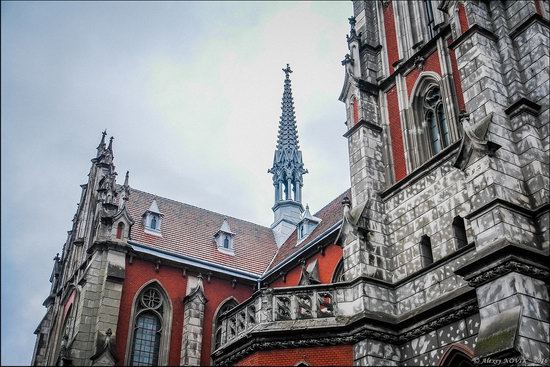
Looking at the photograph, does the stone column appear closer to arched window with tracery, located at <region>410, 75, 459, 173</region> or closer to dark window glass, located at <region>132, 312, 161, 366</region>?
dark window glass, located at <region>132, 312, 161, 366</region>

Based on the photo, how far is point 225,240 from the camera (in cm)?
2981

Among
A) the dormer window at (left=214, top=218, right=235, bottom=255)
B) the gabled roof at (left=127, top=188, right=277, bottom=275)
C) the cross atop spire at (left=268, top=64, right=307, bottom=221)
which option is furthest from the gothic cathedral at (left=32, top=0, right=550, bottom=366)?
the cross atop spire at (left=268, top=64, right=307, bottom=221)

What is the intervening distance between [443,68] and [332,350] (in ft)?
28.7

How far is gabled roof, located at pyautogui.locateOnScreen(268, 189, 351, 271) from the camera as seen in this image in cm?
2702

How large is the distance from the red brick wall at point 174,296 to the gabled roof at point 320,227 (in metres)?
3.01

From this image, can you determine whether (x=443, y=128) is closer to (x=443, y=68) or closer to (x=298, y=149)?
(x=443, y=68)

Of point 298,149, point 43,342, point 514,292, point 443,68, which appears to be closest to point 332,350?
point 514,292

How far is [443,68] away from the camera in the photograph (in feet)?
59.9

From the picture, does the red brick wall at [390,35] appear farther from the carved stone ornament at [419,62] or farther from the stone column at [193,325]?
the stone column at [193,325]

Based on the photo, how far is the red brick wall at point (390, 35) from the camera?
69.3 feet

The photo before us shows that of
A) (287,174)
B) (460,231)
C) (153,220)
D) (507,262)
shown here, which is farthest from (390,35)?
(287,174)

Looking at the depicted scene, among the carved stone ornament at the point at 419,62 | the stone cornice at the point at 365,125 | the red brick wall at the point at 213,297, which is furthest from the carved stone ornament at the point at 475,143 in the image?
the red brick wall at the point at 213,297

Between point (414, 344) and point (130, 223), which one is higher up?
point (130, 223)

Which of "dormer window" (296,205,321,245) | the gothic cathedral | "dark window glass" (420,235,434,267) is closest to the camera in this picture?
the gothic cathedral
